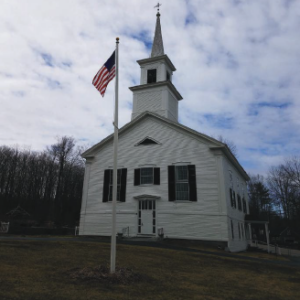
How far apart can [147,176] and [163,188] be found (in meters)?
Answer: 1.59

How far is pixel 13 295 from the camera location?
15.8ft

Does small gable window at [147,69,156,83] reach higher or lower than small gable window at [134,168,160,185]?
higher

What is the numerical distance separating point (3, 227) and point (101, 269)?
62.0 ft

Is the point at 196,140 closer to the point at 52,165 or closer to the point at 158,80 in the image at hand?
the point at 158,80

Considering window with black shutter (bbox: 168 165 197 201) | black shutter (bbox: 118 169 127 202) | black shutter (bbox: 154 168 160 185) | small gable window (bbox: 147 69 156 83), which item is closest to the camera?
window with black shutter (bbox: 168 165 197 201)

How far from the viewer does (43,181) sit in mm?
48625

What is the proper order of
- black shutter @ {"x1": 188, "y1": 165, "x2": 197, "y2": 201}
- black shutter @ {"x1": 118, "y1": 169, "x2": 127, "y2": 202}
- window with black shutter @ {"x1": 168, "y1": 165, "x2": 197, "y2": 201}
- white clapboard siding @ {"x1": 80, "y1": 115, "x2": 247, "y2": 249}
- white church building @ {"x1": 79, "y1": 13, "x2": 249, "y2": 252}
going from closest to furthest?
white clapboard siding @ {"x1": 80, "y1": 115, "x2": 247, "y2": 249} → white church building @ {"x1": 79, "y1": 13, "x2": 249, "y2": 252} → black shutter @ {"x1": 188, "y1": 165, "x2": 197, "y2": 201} → window with black shutter @ {"x1": 168, "y1": 165, "x2": 197, "y2": 201} → black shutter @ {"x1": 118, "y1": 169, "x2": 127, "y2": 202}

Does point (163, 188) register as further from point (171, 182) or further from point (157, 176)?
point (157, 176)

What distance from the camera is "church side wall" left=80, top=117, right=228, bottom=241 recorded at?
17938mm

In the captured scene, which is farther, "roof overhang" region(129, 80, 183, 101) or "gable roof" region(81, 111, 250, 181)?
"roof overhang" region(129, 80, 183, 101)

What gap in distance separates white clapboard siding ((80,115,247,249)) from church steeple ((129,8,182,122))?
85.2 inches

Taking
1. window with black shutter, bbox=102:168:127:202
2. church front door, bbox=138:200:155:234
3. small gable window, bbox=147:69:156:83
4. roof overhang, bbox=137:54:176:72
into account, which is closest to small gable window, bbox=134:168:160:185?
window with black shutter, bbox=102:168:127:202

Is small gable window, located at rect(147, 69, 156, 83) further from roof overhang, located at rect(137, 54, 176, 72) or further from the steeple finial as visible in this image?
the steeple finial

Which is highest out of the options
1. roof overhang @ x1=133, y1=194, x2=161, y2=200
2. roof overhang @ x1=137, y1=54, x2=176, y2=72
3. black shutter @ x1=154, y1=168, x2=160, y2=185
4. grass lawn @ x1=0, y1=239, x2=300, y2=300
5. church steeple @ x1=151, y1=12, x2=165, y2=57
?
church steeple @ x1=151, y1=12, x2=165, y2=57
